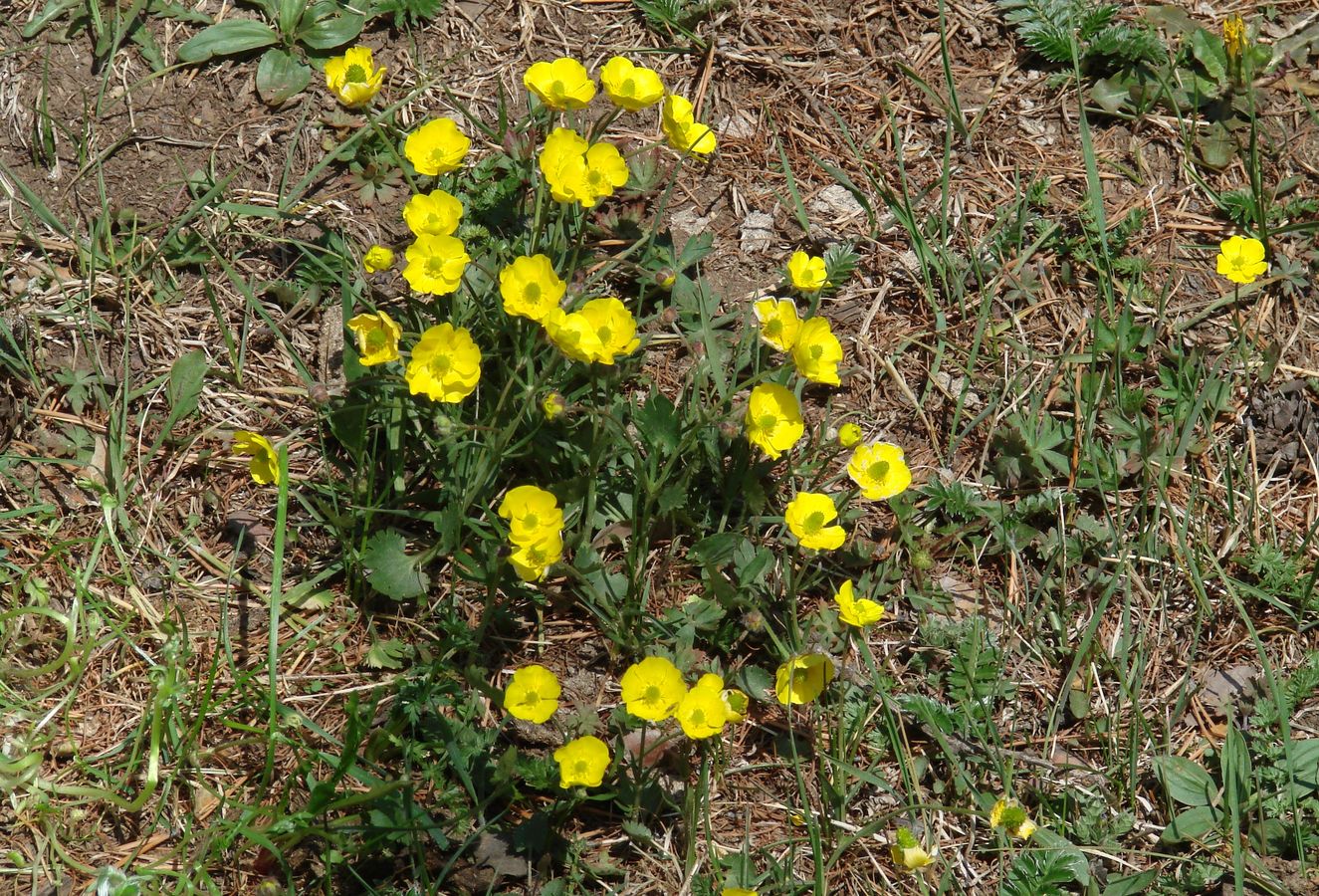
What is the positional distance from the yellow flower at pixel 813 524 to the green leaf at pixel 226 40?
6.52ft

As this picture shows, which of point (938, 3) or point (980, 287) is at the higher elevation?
point (938, 3)

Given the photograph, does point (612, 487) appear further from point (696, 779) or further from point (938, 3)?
point (938, 3)

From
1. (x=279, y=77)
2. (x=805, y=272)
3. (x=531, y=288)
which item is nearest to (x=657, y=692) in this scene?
(x=531, y=288)

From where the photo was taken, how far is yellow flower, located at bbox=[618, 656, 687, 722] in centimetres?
224

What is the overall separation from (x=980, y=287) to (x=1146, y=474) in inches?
26.1

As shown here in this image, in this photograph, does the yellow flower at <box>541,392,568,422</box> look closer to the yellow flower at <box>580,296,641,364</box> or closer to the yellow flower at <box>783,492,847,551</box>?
the yellow flower at <box>580,296,641,364</box>

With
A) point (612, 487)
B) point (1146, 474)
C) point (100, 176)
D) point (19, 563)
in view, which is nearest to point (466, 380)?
point (612, 487)

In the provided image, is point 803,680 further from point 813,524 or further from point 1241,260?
point 1241,260

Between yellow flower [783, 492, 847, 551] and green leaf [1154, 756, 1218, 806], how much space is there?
874 mm

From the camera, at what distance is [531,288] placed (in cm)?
237

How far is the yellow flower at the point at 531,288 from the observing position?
7.73 ft

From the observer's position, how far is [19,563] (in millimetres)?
2592

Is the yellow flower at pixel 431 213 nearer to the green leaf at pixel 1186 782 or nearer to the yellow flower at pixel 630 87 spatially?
the yellow flower at pixel 630 87

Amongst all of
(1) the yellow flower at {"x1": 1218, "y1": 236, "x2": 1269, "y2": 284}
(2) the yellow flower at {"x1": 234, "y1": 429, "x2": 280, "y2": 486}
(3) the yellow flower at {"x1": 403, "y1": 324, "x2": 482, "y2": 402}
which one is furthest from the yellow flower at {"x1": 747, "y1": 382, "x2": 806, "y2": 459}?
(1) the yellow flower at {"x1": 1218, "y1": 236, "x2": 1269, "y2": 284}
